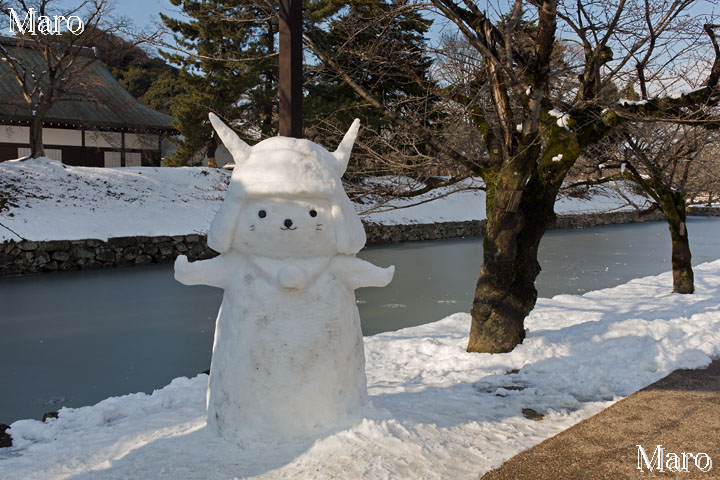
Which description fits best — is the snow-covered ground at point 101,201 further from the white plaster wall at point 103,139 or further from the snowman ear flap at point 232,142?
the snowman ear flap at point 232,142

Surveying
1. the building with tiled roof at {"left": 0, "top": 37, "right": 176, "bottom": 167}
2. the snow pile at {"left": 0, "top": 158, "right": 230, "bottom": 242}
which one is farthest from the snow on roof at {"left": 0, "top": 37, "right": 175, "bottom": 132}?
the snow pile at {"left": 0, "top": 158, "right": 230, "bottom": 242}

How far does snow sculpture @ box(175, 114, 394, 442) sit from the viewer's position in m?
3.35

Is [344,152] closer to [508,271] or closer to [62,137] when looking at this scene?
[508,271]

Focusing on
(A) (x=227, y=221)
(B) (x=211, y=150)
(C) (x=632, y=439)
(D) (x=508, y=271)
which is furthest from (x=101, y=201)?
(C) (x=632, y=439)

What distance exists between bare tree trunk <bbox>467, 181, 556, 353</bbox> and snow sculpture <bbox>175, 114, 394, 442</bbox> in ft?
8.21

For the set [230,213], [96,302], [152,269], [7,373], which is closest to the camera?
[230,213]

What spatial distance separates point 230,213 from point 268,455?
142cm

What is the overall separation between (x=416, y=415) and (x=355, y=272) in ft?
3.51

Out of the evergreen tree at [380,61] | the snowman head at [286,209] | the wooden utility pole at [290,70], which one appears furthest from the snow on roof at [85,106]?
the snowman head at [286,209]

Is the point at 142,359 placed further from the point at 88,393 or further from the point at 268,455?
the point at 268,455

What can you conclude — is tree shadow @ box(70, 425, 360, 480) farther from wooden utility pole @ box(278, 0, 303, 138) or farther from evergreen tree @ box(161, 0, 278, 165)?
evergreen tree @ box(161, 0, 278, 165)

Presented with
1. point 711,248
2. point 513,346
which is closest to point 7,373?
point 513,346

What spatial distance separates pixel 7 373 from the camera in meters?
6.20

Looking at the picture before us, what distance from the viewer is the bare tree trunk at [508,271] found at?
5.63 meters
